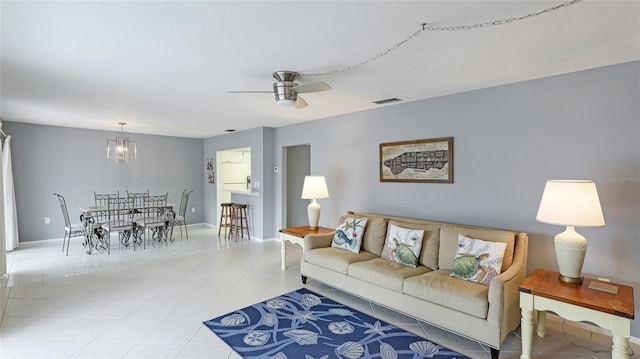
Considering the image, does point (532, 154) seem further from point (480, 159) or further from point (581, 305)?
point (581, 305)

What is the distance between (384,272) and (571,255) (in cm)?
A: 147

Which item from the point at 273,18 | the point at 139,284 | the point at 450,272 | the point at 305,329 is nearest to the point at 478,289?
the point at 450,272

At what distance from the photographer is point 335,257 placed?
3531mm

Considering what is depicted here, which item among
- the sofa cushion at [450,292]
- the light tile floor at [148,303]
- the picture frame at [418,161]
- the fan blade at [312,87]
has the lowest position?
the light tile floor at [148,303]

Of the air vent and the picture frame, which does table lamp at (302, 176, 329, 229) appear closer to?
the picture frame

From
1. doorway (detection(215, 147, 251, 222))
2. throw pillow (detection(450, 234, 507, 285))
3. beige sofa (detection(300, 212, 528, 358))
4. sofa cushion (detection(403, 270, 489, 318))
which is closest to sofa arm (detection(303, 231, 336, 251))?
beige sofa (detection(300, 212, 528, 358))

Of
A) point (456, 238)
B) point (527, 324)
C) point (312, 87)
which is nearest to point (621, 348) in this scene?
point (527, 324)

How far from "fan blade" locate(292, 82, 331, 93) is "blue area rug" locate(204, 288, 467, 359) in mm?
2124

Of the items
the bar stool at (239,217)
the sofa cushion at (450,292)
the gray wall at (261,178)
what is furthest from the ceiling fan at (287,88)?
the bar stool at (239,217)

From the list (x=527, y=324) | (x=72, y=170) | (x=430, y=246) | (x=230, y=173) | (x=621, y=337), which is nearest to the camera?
(x=621, y=337)

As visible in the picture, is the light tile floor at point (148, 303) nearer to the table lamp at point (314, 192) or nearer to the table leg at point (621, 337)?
the table leg at point (621, 337)

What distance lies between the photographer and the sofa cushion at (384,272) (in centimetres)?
294

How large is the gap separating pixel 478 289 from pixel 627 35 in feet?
6.81

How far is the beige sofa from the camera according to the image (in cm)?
238
